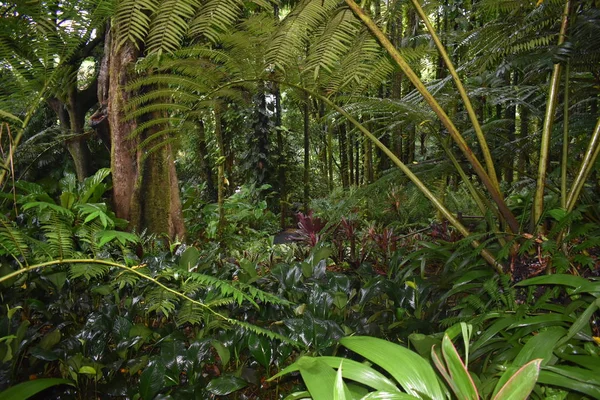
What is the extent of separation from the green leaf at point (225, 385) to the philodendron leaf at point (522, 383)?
2.89ft

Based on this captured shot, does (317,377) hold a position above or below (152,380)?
above

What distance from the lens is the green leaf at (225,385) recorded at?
1250 mm

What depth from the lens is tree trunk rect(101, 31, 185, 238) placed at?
281cm

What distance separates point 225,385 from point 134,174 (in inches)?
84.4

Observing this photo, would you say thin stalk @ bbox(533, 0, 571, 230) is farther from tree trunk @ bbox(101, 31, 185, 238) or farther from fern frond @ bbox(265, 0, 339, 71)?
tree trunk @ bbox(101, 31, 185, 238)

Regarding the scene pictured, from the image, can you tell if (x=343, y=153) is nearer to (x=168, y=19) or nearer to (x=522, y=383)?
(x=168, y=19)

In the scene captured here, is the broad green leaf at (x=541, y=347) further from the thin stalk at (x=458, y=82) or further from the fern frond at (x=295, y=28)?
the fern frond at (x=295, y=28)

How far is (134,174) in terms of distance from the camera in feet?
9.60

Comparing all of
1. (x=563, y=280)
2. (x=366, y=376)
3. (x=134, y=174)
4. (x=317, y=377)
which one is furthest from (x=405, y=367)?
(x=134, y=174)

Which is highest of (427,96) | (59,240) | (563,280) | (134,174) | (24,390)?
(427,96)

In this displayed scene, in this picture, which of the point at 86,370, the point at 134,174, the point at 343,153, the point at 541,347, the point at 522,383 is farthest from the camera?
the point at 343,153

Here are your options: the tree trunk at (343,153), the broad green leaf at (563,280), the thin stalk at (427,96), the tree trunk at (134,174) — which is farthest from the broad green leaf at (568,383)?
the tree trunk at (343,153)

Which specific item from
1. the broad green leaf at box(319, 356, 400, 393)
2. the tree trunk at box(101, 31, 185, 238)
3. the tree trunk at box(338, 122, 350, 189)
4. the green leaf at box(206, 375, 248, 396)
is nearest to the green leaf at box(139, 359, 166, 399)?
the green leaf at box(206, 375, 248, 396)

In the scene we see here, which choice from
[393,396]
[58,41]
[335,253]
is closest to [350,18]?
[58,41]
